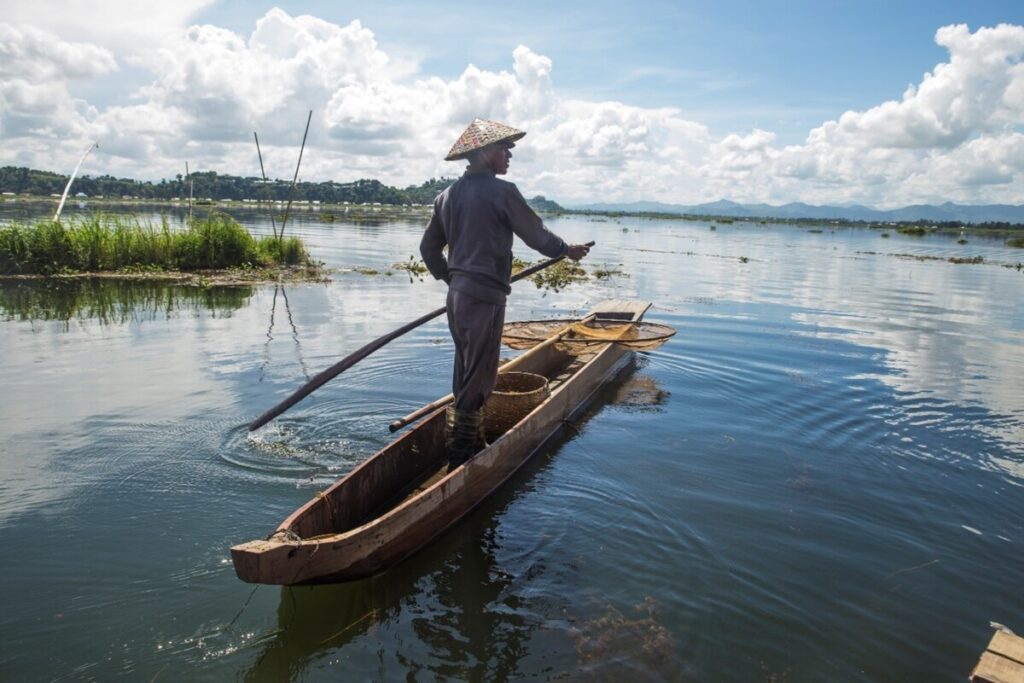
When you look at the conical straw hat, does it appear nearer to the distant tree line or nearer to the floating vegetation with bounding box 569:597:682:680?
the floating vegetation with bounding box 569:597:682:680

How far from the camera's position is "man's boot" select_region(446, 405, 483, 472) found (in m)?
4.40

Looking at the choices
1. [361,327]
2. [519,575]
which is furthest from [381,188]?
[519,575]

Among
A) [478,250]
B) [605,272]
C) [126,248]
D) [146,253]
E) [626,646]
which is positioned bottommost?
[626,646]

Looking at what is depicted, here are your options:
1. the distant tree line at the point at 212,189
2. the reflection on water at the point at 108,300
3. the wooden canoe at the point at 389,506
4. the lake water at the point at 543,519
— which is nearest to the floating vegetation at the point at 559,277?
the reflection on water at the point at 108,300

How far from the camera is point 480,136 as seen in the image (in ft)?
13.8

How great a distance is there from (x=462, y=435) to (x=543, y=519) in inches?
33.6

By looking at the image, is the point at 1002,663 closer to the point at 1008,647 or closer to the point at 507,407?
the point at 1008,647

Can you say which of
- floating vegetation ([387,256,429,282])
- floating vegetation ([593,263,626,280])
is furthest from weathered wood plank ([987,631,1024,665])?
floating vegetation ([593,263,626,280])

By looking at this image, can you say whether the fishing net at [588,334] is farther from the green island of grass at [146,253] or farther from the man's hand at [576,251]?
the green island of grass at [146,253]

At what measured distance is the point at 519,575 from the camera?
3889 millimetres

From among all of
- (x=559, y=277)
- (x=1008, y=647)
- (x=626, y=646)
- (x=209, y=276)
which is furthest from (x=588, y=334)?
(x=209, y=276)

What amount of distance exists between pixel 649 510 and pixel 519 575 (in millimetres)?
1289

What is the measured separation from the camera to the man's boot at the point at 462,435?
4402 millimetres

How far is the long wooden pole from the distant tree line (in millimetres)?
69125
